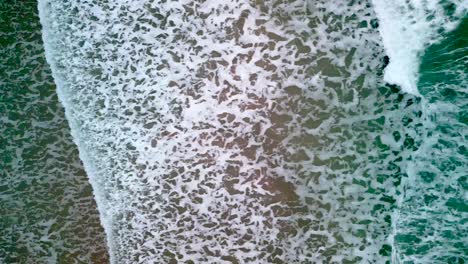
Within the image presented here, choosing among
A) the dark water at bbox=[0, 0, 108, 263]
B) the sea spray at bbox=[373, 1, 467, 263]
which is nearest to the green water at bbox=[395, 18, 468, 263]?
the sea spray at bbox=[373, 1, 467, 263]

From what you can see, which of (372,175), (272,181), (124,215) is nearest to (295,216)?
(272,181)

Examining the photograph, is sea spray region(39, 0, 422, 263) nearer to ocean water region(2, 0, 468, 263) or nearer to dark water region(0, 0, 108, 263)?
ocean water region(2, 0, 468, 263)

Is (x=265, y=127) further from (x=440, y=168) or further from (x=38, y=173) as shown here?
(x=38, y=173)

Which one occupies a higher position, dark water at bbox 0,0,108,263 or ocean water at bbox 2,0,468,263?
ocean water at bbox 2,0,468,263

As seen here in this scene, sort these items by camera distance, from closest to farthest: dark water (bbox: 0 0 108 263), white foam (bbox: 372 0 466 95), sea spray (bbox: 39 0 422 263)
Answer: white foam (bbox: 372 0 466 95)
sea spray (bbox: 39 0 422 263)
dark water (bbox: 0 0 108 263)

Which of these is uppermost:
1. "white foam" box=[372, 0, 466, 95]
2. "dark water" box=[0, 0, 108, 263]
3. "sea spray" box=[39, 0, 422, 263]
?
"white foam" box=[372, 0, 466, 95]

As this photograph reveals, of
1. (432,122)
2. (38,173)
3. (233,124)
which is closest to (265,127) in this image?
(233,124)

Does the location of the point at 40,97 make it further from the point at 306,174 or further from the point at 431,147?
the point at 431,147

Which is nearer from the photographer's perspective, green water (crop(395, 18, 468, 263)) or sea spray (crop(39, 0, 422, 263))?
green water (crop(395, 18, 468, 263))
